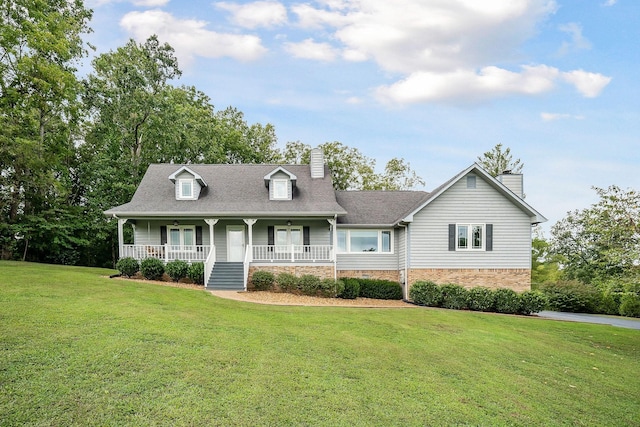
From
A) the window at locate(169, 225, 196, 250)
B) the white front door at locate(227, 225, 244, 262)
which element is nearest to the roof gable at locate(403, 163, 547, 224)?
the white front door at locate(227, 225, 244, 262)

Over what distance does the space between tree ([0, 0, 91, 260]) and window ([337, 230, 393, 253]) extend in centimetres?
1716

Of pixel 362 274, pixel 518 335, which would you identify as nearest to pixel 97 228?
pixel 362 274

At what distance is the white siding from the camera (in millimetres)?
17906

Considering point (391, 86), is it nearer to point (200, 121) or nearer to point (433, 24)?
point (433, 24)

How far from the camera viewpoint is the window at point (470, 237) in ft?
58.9

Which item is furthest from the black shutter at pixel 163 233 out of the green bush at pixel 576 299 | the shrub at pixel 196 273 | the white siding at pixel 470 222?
the green bush at pixel 576 299

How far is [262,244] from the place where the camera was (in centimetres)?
2053

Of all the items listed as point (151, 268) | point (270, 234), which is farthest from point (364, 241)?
point (151, 268)

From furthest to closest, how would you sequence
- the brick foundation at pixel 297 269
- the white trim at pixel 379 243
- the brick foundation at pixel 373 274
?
the white trim at pixel 379 243 < the brick foundation at pixel 373 274 < the brick foundation at pixel 297 269

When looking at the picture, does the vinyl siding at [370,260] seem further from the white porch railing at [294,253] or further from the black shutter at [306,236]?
the black shutter at [306,236]

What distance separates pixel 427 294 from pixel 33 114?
24.3 meters

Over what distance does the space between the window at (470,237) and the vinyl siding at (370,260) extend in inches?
129

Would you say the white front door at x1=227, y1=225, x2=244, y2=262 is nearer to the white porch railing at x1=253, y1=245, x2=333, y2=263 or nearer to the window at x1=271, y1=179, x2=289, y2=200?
the white porch railing at x1=253, y1=245, x2=333, y2=263

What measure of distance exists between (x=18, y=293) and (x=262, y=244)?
11.3 meters
